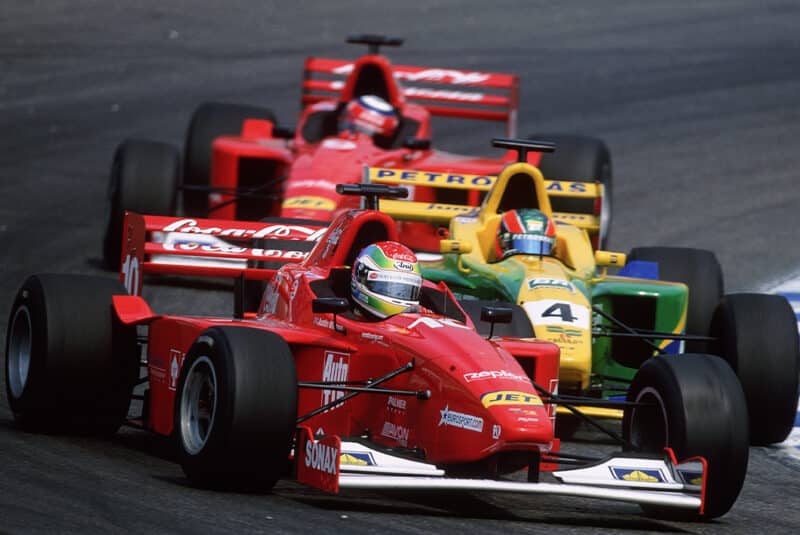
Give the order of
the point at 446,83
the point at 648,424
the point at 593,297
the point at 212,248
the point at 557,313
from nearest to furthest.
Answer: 1. the point at 648,424
2. the point at 557,313
3. the point at 212,248
4. the point at 593,297
5. the point at 446,83

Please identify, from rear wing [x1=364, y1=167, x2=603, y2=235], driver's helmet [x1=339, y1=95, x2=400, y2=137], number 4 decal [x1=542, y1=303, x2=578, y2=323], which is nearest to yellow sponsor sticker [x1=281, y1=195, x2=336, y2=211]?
rear wing [x1=364, y1=167, x2=603, y2=235]

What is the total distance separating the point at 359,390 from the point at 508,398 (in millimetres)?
847

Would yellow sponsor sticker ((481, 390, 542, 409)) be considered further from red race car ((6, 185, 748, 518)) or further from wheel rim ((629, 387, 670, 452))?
wheel rim ((629, 387, 670, 452))

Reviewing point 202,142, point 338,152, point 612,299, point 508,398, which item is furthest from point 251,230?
point 202,142

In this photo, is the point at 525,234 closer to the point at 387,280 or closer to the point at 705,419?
the point at 387,280

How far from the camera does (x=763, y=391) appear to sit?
40.2ft

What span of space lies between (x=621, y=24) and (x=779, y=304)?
18.8 meters

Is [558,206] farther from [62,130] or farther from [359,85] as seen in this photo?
[62,130]

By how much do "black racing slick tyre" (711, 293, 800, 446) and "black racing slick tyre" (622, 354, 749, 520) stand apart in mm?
2523

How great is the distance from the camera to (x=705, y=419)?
30.9 feet

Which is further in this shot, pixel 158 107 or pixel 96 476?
pixel 158 107

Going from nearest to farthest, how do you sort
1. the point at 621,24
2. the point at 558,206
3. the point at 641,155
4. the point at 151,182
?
the point at 151,182 < the point at 558,206 < the point at 641,155 < the point at 621,24

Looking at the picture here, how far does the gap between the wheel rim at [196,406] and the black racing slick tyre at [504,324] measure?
90.8 inches

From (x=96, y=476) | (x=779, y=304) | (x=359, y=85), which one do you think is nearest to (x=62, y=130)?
(x=359, y=85)
